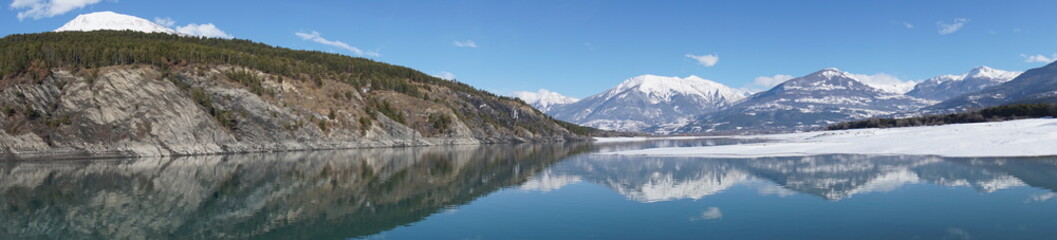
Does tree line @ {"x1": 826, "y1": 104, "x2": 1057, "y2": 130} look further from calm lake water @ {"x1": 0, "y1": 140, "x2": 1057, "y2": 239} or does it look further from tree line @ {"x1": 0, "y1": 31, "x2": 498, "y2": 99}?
tree line @ {"x1": 0, "y1": 31, "x2": 498, "y2": 99}

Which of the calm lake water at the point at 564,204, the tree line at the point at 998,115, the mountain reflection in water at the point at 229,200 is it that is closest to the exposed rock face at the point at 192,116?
the mountain reflection in water at the point at 229,200

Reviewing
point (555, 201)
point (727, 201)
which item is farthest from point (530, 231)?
point (727, 201)

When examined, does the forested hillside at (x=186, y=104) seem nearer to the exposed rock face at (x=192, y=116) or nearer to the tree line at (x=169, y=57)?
the exposed rock face at (x=192, y=116)

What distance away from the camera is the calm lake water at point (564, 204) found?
67.7 ft

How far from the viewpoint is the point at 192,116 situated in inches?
3391

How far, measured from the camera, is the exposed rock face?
73938 mm

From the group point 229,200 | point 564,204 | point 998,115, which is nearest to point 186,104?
point 229,200

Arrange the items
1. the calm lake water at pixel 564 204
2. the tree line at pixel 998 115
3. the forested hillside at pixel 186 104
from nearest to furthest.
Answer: the calm lake water at pixel 564 204 < the forested hillside at pixel 186 104 < the tree line at pixel 998 115

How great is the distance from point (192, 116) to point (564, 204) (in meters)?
78.0

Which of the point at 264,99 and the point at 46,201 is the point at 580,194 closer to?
the point at 46,201

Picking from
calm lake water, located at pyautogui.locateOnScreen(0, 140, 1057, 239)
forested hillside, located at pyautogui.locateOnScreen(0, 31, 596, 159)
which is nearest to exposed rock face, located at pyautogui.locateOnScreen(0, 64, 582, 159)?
forested hillside, located at pyautogui.locateOnScreen(0, 31, 596, 159)

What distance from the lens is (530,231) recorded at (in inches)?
829

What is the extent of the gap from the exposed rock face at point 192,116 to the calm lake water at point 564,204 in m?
32.3

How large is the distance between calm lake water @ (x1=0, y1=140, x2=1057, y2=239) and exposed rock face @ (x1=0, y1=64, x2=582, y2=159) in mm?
32281
